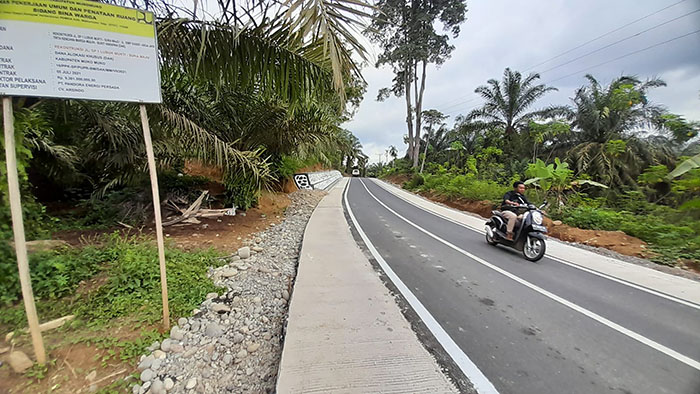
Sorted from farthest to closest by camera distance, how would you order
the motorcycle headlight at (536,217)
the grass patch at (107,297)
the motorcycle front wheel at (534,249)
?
the motorcycle headlight at (536,217) < the motorcycle front wheel at (534,249) < the grass patch at (107,297)

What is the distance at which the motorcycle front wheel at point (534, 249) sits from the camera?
4662 mm

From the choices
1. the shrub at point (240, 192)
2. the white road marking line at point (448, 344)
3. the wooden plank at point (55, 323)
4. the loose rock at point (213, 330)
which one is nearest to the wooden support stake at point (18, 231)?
the wooden plank at point (55, 323)

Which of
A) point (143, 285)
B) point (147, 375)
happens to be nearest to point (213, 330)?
point (147, 375)

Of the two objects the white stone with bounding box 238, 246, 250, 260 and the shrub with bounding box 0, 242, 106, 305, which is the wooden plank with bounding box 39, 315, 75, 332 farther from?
the white stone with bounding box 238, 246, 250, 260

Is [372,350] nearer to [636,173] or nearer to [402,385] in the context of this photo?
[402,385]

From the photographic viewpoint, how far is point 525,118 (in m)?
18.5

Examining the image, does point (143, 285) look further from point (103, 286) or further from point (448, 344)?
point (448, 344)

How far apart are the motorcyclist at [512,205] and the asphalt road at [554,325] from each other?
81 centimetres

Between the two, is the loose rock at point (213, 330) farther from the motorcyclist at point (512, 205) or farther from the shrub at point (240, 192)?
the motorcyclist at point (512, 205)

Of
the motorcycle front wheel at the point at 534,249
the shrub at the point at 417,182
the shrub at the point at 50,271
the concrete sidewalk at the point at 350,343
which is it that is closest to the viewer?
the concrete sidewalk at the point at 350,343

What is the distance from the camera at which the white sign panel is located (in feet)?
5.88

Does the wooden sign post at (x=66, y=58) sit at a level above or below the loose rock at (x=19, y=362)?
above

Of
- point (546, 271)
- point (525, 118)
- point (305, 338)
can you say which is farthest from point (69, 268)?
point (525, 118)

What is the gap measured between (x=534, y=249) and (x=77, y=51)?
673 centimetres
